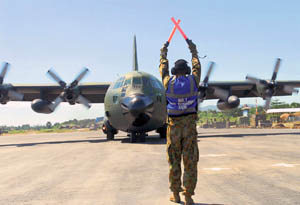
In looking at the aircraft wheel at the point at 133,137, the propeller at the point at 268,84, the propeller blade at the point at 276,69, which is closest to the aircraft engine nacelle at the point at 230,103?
the propeller at the point at 268,84

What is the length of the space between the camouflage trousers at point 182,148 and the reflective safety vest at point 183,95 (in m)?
0.12

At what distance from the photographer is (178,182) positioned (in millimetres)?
4480

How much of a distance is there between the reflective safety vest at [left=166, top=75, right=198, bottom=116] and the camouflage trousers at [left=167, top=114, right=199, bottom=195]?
0.39 ft

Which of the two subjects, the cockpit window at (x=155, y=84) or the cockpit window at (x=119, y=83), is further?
the cockpit window at (x=119, y=83)

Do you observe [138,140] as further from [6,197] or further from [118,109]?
[6,197]

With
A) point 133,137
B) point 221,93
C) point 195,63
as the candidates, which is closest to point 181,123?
point 195,63

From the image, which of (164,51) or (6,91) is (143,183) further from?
(6,91)

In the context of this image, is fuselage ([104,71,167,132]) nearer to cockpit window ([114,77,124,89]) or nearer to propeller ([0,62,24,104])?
cockpit window ([114,77,124,89])

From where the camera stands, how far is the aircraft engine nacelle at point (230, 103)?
73.6 feet

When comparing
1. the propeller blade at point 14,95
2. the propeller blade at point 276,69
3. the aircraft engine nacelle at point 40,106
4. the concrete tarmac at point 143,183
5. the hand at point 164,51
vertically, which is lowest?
the concrete tarmac at point 143,183

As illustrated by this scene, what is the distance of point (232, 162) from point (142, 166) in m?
2.62

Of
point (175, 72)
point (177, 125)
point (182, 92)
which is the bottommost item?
point (177, 125)

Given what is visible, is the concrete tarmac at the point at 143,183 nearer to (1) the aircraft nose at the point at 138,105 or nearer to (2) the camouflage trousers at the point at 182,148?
(2) the camouflage trousers at the point at 182,148

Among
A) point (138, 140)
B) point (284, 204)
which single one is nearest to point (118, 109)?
point (138, 140)
